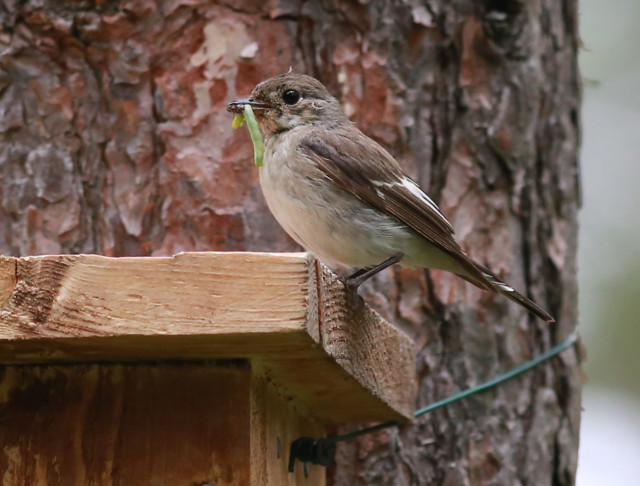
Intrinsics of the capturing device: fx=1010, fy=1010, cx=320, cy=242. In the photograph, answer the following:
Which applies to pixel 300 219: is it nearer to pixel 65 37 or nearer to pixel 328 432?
pixel 328 432

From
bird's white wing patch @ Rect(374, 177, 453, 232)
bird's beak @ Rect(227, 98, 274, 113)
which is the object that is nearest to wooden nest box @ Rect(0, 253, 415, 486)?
bird's white wing patch @ Rect(374, 177, 453, 232)

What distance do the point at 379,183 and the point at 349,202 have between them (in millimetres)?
203

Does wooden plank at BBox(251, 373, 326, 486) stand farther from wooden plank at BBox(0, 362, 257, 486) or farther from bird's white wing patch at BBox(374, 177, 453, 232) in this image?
bird's white wing patch at BBox(374, 177, 453, 232)

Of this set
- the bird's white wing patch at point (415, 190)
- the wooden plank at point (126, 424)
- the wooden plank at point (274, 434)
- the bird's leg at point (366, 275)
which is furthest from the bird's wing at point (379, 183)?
the wooden plank at point (126, 424)

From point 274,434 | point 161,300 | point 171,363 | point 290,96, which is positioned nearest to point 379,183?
point 290,96

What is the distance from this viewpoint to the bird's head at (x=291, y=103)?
4.41m

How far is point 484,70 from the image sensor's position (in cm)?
489

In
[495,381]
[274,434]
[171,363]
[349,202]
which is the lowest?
[274,434]

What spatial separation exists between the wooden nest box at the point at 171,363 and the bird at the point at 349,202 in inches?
17.4

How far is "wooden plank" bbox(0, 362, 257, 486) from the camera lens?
3.10 metres

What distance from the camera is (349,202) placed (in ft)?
12.9

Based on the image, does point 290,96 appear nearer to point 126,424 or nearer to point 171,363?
point 171,363

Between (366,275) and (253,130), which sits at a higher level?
(253,130)

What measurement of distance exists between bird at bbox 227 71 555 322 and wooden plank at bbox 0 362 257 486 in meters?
0.89
